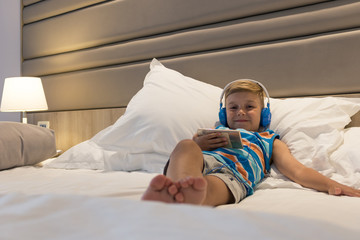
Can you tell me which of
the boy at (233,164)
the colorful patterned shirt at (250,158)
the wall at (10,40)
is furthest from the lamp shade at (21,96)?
the colorful patterned shirt at (250,158)

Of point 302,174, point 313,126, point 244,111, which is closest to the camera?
point 302,174

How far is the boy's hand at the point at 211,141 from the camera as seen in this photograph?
3.51ft

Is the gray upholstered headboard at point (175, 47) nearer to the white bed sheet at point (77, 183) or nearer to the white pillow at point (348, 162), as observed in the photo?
the white pillow at point (348, 162)

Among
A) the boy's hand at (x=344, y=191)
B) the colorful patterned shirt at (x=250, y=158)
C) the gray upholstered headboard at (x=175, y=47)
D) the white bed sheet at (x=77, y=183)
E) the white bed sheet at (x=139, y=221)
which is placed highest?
the gray upholstered headboard at (x=175, y=47)

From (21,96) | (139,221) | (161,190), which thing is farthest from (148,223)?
(21,96)

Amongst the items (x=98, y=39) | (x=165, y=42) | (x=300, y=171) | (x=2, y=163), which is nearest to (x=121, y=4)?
(x=98, y=39)

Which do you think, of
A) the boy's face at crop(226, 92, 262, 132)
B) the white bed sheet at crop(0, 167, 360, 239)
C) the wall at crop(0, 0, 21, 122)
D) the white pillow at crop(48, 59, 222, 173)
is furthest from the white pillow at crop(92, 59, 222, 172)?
the wall at crop(0, 0, 21, 122)

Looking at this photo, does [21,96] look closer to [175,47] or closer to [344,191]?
[175,47]

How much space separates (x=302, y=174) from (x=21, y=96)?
1.77 metres

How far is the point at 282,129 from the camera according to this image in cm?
126

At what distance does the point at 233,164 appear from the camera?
1.04m

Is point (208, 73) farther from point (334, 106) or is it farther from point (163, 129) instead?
point (334, 106)

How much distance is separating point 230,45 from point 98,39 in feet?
2.95

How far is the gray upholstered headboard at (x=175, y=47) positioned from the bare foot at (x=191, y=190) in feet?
3.23
